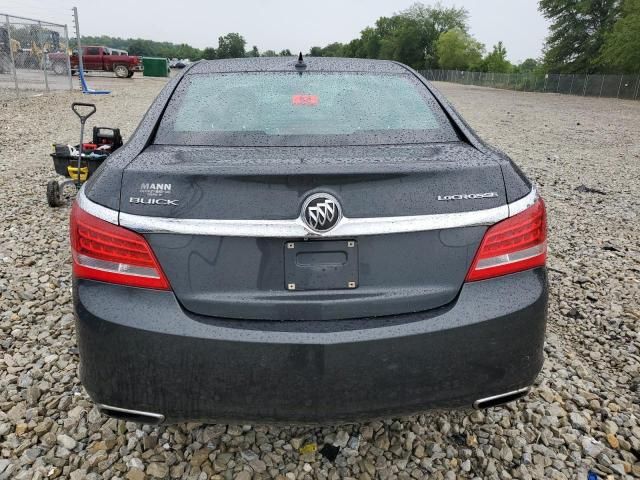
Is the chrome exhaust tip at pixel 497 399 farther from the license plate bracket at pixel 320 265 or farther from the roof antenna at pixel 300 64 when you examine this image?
the roof antenna at pixel 300 64

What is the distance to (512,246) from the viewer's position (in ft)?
6.03

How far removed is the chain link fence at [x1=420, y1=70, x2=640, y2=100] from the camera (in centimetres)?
4181

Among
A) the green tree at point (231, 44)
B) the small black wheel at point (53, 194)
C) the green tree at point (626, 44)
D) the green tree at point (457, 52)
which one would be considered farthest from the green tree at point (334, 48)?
the small black wheel at point (53, 194)

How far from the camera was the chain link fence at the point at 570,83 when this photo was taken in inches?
1646

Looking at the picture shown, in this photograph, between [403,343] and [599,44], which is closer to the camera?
[403,343]

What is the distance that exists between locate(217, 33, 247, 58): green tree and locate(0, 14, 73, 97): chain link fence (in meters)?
95.2

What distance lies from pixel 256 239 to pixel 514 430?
1.65 m

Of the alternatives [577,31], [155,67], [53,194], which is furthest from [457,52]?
[53,194]

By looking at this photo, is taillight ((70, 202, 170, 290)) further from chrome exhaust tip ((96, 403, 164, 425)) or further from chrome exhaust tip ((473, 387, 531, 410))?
chrome exhaust tip ((473, 387, 531, 410))

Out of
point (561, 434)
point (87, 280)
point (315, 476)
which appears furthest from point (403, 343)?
point (561, 434)

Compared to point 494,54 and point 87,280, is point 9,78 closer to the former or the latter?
point 87,280

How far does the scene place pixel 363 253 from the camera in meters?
1.72

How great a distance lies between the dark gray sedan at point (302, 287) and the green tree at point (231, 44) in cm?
11607

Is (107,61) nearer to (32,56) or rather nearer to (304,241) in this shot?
(32,56)
